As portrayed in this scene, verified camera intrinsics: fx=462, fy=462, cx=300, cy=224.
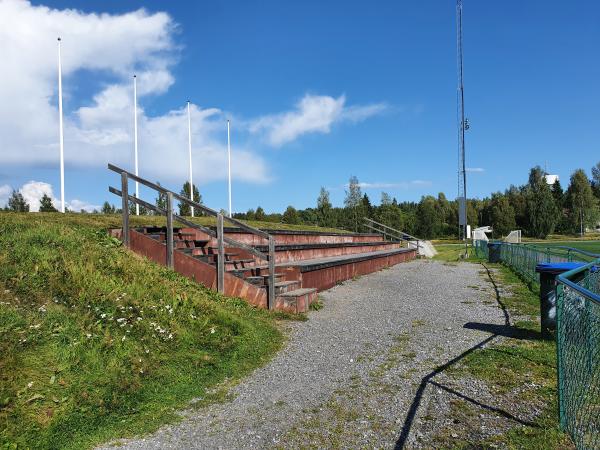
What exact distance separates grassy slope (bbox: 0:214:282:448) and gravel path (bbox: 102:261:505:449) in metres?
0.39

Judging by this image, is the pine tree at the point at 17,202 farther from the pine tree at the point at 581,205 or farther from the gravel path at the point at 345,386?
the pine tree at the point at 581,205

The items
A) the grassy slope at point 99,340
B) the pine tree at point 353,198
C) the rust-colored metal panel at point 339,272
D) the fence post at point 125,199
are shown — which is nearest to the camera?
the grassy slope at point 99,340

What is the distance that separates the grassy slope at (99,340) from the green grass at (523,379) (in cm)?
265

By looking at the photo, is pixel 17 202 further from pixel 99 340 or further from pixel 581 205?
pixel 581 205

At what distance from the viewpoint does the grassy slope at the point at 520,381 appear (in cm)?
351

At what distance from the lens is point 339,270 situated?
12.7 meters

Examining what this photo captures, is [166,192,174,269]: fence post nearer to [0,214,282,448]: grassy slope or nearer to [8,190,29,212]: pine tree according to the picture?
[0,214,282,448]: grassy slope

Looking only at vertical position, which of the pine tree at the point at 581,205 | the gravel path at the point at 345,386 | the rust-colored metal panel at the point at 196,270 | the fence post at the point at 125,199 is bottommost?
the gravel path at the point at 345,386

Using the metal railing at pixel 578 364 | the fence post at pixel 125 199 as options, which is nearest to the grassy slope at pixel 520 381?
the metal railing at pixel 578 364

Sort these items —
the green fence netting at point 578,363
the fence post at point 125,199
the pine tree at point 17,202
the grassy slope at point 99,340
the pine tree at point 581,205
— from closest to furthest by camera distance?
1. the green fence netting at point 578,363
2. the grassy slope at point 99,340
3. the fence post at point 125,199
4. the pine tree at point 17,202
5. the pine tree at point 581,205

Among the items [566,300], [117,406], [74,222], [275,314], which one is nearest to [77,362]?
[117,406]

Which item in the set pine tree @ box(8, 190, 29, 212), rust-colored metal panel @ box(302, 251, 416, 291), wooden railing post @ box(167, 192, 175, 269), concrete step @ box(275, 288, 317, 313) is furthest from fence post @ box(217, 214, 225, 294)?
pine tree @ box(8, 190, 29, 212)

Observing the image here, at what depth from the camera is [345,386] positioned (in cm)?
488

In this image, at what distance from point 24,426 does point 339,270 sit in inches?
377
